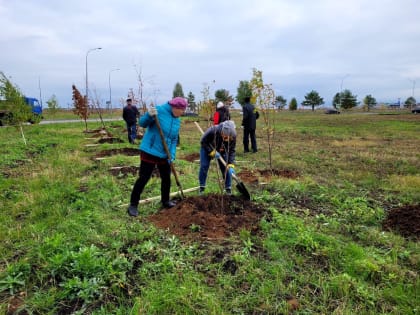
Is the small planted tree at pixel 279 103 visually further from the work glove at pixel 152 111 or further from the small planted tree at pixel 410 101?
the small planted tree at pixel 410 101

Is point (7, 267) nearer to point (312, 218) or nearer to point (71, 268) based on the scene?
point (71, 268)

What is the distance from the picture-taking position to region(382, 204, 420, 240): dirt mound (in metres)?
3.50

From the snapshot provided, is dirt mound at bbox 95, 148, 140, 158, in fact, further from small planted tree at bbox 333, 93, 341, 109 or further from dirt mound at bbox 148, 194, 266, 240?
small planted tree at bbox 333, 93, 341, 109

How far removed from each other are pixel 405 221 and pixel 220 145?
9.37 feet

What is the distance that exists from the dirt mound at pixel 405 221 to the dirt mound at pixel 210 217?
1.71 meters

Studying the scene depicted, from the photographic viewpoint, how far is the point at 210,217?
3625 millimetres

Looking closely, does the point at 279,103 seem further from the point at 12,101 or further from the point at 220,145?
the point at 12,101

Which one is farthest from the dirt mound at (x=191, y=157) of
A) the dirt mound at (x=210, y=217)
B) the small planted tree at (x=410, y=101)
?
the small planted tree at (x=410, y=101)

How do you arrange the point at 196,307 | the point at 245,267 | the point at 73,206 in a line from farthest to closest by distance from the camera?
the point at 73,206
the point at 245,267
the point at 196,307

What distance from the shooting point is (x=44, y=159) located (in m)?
8.04

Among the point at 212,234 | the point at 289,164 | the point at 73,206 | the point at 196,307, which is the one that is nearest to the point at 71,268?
the point at 196,307

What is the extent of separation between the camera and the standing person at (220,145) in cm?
427

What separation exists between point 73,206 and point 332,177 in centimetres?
532

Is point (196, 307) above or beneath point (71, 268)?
beneath
